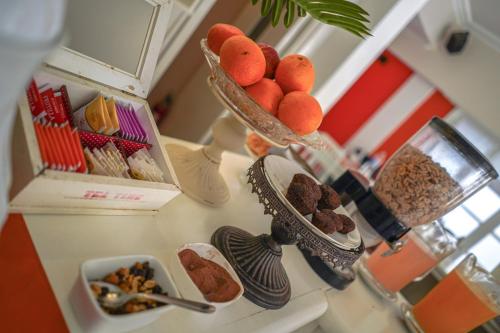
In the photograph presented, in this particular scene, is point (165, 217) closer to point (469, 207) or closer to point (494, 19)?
point (494, 19)

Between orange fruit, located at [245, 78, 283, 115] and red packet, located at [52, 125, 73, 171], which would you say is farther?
orange fruit, located at [245, 78, 283, 115]

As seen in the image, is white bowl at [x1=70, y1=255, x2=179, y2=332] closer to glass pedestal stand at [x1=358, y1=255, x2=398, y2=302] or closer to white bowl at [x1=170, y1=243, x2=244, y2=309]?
white bowl at [x1=170, y1=243, x2=244, y2=309]

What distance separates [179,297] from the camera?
1.77 ft

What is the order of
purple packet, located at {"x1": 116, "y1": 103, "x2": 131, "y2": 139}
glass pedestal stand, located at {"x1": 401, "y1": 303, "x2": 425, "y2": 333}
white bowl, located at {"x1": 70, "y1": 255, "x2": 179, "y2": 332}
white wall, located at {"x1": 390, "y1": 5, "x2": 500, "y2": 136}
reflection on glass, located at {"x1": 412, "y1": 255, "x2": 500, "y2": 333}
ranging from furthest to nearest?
1. white wall, located at {"x1": 390, "y1": 5, "x2": 500, "y2": 136}
2. glass pedestal stand, located at {"x1": 401, "y1": 303, "x2": 425, "y2": 333}
3. reflection on glass, located at {"x1": 412, "y1": 255, "x2": 500, "y2": 333}
4. purple packet, located at {"x1": 116, "y1": 103, "x2": 131, "y2": 139}
5. white bowl, located at {"x1": 70, "y1": 255, "x2": 179, "y2": 332}

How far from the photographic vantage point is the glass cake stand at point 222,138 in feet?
2.42

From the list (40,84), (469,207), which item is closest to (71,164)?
(40,84)

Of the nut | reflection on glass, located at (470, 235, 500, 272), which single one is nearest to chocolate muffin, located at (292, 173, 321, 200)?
the nut

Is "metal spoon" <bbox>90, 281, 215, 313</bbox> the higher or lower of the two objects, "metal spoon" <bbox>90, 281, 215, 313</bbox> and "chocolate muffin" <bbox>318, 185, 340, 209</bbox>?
the lower

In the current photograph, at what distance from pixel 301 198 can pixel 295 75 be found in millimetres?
255

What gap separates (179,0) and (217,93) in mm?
662

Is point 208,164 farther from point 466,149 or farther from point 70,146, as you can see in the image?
point 466,149

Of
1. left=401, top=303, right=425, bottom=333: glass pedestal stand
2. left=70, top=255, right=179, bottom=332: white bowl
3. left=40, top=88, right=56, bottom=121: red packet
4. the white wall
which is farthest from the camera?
the white wall

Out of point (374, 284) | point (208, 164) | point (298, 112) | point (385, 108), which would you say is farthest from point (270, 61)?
point (385, 108)

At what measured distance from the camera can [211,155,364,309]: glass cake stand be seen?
663 mm
